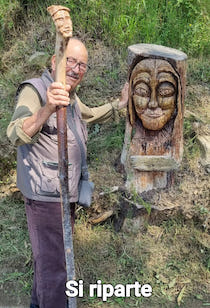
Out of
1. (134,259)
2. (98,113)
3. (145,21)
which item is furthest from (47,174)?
(145,21)

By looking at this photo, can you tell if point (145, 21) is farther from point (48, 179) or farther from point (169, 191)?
point (48, 179)

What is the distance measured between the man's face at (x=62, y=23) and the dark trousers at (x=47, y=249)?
1104 millimetres

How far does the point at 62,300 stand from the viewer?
8.63ft

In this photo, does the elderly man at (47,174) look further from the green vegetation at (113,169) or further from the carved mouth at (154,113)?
the carved mouth at (154,113)

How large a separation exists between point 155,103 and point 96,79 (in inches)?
59.1

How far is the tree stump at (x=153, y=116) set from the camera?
10.4 feet

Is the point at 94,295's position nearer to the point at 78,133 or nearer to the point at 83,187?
the point at 83,187

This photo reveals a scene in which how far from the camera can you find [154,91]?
3229 mm

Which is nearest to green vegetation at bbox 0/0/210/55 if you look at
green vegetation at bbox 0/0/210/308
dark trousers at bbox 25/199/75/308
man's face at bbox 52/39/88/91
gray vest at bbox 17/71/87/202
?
green vegetation at bbox 0/0/210/308

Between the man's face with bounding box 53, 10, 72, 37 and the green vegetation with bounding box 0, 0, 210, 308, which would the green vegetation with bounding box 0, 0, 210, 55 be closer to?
the green vegetation with bounding box 0, 0, 210, 308

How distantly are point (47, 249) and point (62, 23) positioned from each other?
1408 mm

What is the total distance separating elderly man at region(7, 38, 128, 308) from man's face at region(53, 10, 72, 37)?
22.1 inches

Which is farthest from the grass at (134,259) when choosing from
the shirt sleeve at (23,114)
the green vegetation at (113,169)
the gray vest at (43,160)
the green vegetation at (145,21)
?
the green vegetation at (145,21)

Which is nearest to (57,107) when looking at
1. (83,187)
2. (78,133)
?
(78,133)
